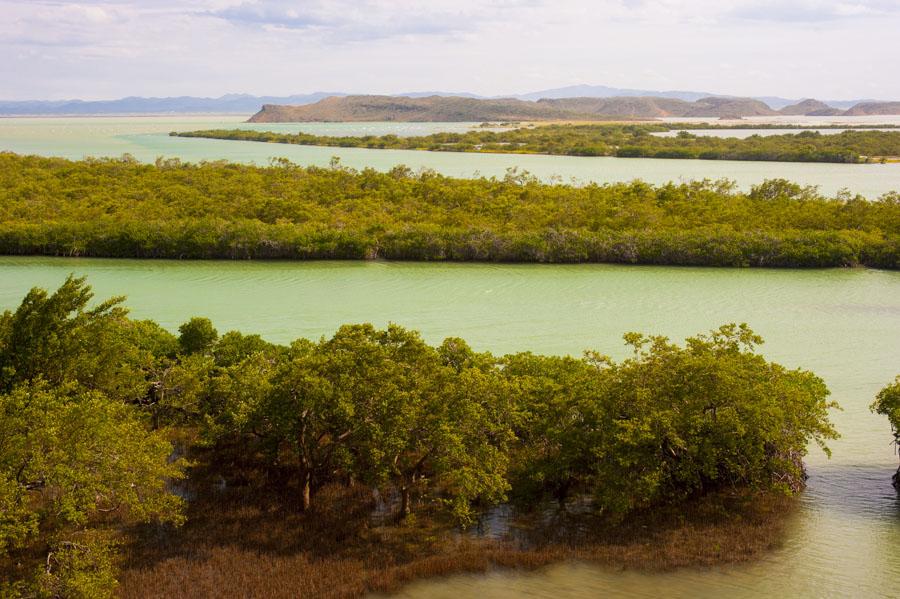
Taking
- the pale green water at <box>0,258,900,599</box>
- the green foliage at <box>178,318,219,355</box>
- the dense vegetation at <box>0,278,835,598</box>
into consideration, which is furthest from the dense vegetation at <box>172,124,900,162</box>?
the green foliage at <box>178,318,219,355</box>

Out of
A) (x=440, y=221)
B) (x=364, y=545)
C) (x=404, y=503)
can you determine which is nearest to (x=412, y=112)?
(x=440, y=221)

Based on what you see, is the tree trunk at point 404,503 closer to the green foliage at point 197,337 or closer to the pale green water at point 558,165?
the green foliage at point 197,337

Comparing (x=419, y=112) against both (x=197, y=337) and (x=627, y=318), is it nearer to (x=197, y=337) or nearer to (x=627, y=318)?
(x=627, y=318)

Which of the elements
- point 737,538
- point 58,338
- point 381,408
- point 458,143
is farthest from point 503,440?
point 458,143

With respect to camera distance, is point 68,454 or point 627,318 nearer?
point 68,454

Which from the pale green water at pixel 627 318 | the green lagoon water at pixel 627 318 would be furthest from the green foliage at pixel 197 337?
the pale green water at pixel 627 318

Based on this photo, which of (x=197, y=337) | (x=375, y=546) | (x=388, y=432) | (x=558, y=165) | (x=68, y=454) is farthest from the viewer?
(x=558, y=165)
